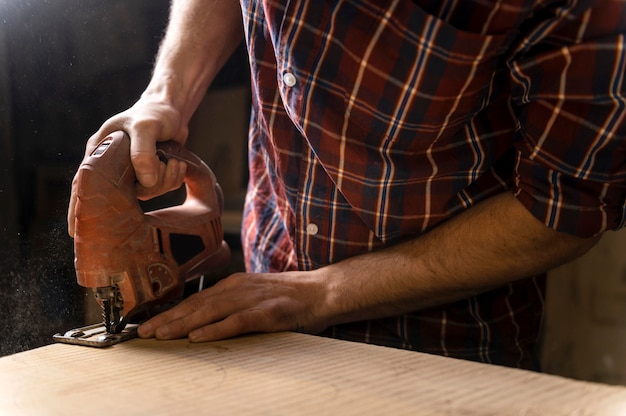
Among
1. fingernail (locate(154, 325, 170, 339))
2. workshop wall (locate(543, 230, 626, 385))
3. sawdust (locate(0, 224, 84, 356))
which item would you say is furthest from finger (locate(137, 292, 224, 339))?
workshop wall (locate(543, 230, 626, 385))

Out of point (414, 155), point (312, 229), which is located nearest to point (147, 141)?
point (312, 229)

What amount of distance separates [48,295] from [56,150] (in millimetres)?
284

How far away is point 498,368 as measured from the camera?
911 millimetres

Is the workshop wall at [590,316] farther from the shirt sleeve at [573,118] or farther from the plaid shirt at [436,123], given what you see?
the shirt sleeve at [573,118]

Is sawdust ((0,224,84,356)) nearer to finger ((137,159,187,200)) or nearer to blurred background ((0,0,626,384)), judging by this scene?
blurred background ((0,0,626,384))

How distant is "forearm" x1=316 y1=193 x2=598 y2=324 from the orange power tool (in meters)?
0.33

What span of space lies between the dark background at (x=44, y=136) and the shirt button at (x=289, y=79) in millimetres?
414

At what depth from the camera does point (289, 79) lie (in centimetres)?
122

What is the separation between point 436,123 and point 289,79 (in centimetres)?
29

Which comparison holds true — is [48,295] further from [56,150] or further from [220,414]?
[220,414]

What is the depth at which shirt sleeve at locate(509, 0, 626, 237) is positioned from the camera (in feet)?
3.24

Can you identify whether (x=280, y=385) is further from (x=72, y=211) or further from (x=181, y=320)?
(x=72, y=211)

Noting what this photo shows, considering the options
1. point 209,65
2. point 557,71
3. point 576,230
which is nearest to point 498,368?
point 576,230

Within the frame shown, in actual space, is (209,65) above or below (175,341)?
above
